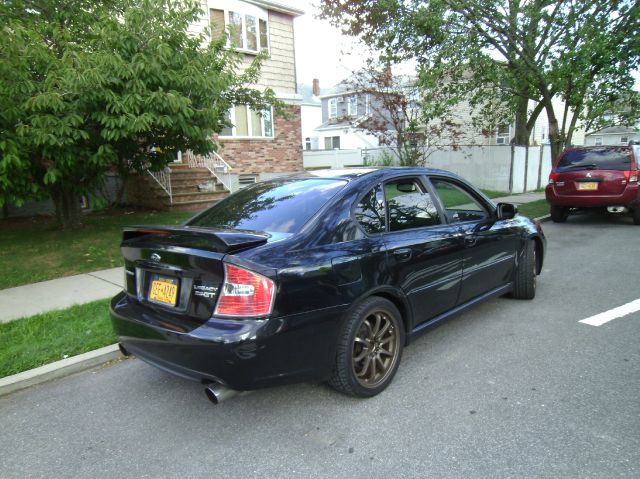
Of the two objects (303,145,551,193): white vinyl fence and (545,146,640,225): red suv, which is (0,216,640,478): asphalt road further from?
(303,145,551,193): white vinyl fence

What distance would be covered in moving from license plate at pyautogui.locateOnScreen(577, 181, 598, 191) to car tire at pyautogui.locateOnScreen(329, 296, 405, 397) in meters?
8.23

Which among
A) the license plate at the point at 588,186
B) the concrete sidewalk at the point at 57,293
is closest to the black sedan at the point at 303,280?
the concrete sidewalk at the point at 57,293

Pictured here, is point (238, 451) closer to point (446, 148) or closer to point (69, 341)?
point (69, 341)

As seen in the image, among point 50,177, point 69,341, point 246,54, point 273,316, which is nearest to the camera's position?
point 273,316

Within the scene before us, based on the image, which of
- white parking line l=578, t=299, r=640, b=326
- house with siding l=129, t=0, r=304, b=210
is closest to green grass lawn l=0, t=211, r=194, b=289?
house with siding l=129, t=0, r=304, b=210

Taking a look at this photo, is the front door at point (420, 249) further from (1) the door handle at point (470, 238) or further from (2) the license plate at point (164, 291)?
(2) the license plate at point (164, 291)

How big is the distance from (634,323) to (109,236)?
803cm

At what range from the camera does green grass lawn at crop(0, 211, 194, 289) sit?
6320mm

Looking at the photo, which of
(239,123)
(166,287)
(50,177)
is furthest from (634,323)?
(239,123)

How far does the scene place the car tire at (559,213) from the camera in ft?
34.4

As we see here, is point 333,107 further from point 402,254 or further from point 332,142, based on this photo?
point 402,254

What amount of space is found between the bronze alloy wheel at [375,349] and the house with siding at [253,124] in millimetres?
10030

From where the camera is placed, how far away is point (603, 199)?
942 centimetres

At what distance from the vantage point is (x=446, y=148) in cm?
1778
